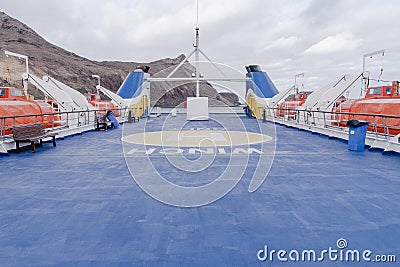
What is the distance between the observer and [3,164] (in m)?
5.38

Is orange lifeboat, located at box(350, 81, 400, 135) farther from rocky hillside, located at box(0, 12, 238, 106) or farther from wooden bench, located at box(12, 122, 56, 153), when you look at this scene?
rocky hillside, located at box(0, 12, 238, 106)

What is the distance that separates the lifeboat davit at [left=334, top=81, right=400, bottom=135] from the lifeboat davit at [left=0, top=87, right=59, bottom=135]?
26.8ft

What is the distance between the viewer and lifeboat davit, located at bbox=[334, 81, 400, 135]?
7301mm

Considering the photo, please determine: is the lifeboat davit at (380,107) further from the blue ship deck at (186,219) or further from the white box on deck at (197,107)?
the white box on deck at (197,107)

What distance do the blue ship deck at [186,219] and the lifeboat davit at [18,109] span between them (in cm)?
306

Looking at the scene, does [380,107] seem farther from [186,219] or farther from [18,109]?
[18,109]

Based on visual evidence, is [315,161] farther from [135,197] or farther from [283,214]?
[135,197]

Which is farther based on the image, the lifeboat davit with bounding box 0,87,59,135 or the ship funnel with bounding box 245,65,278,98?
the ship funnel with bounding box 245,65,278,98

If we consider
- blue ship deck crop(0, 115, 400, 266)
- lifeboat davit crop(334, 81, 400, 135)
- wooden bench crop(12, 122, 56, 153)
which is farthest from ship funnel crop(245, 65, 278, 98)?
blue ship deck crop(0, 115, 400, 266)

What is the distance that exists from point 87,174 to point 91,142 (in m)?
3.89

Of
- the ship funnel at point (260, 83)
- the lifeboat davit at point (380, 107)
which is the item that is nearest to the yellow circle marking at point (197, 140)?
the lifeboat davit at point (380, 107)

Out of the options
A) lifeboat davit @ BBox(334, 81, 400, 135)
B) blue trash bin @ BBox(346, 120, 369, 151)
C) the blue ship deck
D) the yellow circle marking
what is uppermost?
lifeboat davit @ BBox(334, 81, 400, 135)

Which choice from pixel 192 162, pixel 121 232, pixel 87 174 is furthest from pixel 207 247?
pixel 192 162

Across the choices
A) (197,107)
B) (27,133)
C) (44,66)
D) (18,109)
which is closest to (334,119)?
(197,107)
